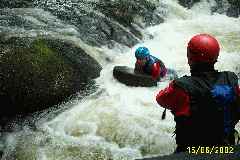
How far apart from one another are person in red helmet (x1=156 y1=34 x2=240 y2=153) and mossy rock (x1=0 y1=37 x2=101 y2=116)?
13.4ft

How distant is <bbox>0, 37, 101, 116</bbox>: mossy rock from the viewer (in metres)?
7.01

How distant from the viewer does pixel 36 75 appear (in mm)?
7281

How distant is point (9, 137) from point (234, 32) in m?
7.85

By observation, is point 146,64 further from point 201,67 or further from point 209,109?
point 209,109

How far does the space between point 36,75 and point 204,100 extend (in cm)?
456

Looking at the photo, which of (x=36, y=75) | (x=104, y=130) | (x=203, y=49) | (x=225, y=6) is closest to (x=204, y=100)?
(x=203, y=49)

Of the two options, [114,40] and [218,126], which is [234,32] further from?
[218,126]

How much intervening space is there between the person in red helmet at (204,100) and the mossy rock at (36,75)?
4.09m

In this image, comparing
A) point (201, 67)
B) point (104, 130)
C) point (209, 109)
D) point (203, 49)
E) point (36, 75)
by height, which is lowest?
point (104, 130)

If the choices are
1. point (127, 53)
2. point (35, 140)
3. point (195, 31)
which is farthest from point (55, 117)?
point (195, 31)
